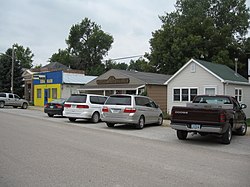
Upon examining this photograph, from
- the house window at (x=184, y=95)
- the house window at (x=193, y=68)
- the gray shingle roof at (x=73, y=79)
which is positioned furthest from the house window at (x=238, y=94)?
the gray shingle roof at (x=73, y=79)

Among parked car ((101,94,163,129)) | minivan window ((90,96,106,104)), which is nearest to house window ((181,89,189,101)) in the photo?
minivan window ((90,96,106,104))

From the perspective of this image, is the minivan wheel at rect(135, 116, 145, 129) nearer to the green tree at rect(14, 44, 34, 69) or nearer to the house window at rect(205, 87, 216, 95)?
the house window at rect(205, 87, 216, 95)

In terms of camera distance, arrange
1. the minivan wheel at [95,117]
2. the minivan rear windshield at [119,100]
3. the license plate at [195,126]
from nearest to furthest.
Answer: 1. the license plate at [195,126]
2. the minivan rear windshield at [119,100]
3. the minivan wheel at [95,117]

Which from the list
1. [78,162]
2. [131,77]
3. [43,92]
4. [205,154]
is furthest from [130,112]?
[43,92]

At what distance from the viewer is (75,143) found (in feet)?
33.3

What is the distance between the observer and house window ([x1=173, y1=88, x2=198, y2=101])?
23.5m

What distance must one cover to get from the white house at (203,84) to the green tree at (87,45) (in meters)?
56.5

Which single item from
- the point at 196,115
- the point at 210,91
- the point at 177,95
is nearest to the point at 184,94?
the point at 177,95

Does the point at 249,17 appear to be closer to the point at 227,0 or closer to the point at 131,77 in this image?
the point at 227,0

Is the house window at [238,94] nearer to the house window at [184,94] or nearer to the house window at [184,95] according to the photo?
the house window at [184,94]

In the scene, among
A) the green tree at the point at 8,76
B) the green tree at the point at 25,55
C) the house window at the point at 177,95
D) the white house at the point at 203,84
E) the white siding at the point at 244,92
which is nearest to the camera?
the white house at the point at 203,84

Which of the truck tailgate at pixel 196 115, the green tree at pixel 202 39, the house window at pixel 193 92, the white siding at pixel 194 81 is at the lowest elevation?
the truck tailgate at pixel 196 115

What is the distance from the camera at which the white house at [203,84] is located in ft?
72.1

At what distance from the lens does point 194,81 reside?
23375 mm
